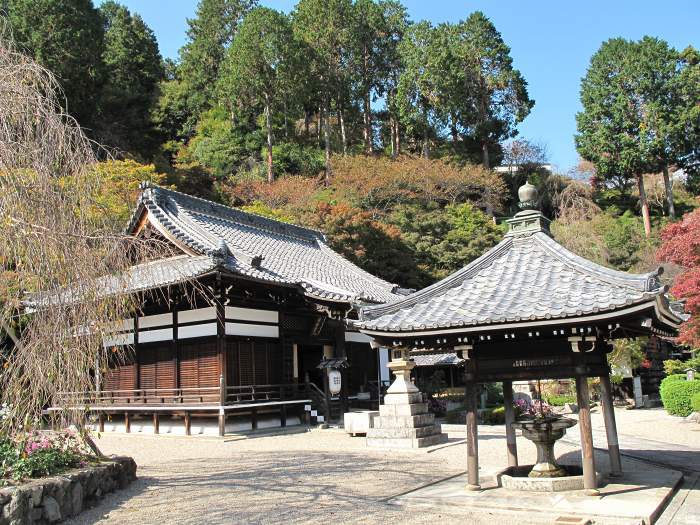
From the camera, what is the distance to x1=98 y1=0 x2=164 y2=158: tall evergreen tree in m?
39.7

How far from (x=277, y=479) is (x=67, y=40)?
33.0m

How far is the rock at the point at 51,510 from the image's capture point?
6363 mm

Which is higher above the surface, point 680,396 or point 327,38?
point 327,38

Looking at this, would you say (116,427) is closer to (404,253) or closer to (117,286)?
(117,286)

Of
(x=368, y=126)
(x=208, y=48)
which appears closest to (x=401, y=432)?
(x=368, y=126)

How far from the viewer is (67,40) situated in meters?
33.5

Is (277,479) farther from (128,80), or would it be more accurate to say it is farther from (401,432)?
(128,80)

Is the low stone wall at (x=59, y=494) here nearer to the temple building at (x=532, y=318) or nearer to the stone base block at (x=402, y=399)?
the temple building at (x=532, y=318)

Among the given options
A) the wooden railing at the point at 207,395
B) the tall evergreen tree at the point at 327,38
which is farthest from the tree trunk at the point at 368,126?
the wooden railing at the point at 207,395

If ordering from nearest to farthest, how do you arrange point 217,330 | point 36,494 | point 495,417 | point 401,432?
point 36,494 < point 401,432 < point 217,330 < point 495,417

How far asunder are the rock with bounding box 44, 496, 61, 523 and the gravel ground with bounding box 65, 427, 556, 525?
1.01ft

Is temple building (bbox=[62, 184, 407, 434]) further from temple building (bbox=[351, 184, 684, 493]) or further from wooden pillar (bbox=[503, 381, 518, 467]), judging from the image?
temple building (bbox=[351, 184, 684, 493])

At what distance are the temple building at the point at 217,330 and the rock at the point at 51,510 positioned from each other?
7.45 m

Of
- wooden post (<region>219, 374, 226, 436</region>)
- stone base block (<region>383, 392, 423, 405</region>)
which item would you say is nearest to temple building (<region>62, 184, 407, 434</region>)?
wooden post (<region>219, 374, 226, 436</region>)
